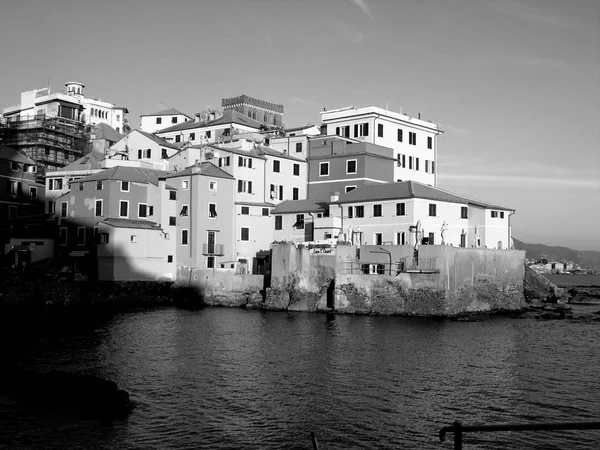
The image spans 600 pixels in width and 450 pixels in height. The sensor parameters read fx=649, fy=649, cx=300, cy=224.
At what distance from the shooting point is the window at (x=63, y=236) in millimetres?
77562

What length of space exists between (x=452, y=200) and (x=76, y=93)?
8705cm

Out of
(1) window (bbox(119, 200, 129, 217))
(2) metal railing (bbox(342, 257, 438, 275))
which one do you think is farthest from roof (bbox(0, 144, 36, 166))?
(2) metal railing (bbox(342, 257, 438, 275))

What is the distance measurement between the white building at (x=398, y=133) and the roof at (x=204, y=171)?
1949cm

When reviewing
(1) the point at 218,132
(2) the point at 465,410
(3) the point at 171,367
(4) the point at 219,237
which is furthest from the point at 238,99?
(2) the point at 465,410

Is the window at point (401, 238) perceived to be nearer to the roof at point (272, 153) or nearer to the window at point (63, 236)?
the roof at point (272, 153)

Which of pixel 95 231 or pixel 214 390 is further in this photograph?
pixel 95 231

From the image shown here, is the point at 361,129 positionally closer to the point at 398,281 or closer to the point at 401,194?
the point at 401,194

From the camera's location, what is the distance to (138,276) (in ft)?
242

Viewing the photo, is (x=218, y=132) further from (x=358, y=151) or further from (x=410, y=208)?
(x=410, y=208)

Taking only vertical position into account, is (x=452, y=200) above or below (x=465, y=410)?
above

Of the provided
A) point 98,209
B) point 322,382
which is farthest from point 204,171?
point 322,382

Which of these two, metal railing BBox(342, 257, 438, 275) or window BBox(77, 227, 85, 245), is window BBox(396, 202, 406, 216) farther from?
window BBox(77, 227, 85, 245)

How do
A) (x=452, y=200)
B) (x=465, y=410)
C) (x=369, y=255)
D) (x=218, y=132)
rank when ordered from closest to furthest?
(x=465, y=410) → (x=369, y=255) → (x=452, y=200) → (x=218, y=132)

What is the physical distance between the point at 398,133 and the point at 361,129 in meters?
5.51
